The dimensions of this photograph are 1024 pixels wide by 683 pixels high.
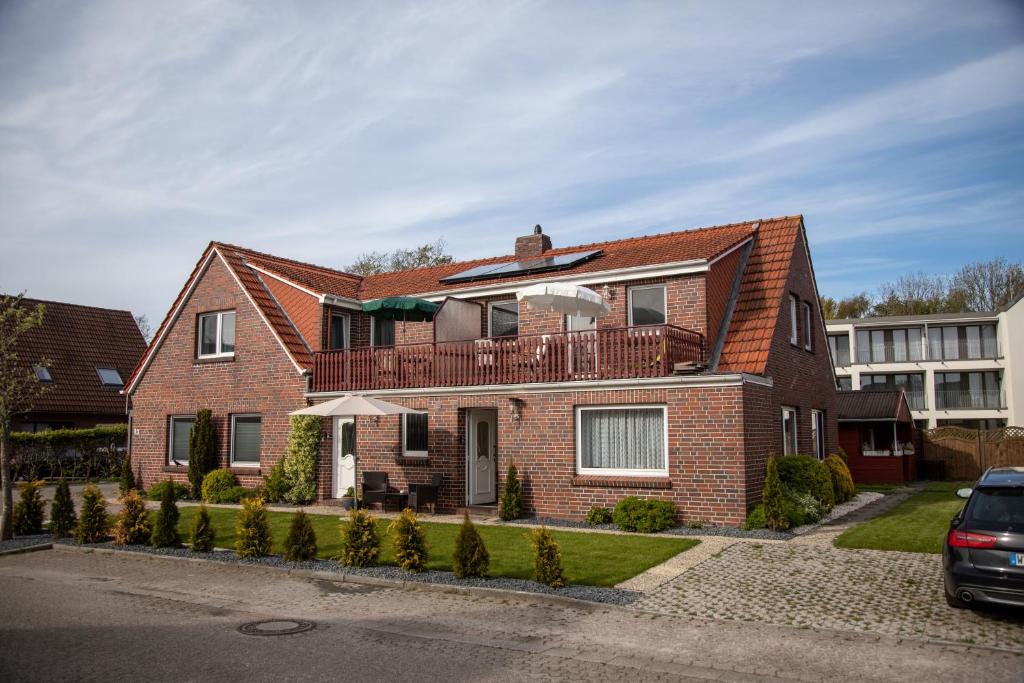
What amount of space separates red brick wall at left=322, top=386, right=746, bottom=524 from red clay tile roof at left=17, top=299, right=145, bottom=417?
58.8 ft

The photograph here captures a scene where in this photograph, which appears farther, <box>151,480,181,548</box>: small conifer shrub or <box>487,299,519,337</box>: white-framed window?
<box>487,299,519,337</box>: white-framed window

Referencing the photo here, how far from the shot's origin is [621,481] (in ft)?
53.8

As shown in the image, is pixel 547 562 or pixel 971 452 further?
pixel 971 452

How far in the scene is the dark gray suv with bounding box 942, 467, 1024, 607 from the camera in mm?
8391

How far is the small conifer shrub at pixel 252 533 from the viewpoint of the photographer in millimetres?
13188

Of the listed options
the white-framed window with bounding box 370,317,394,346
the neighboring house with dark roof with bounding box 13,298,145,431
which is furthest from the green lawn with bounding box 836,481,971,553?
the neighboring house with dark roof with bounding box 13,298,145,431

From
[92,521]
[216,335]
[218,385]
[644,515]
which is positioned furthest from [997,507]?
[216,335]

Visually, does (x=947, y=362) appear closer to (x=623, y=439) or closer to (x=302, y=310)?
(x=623, y=439)

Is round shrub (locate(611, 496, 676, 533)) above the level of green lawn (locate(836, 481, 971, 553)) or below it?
above

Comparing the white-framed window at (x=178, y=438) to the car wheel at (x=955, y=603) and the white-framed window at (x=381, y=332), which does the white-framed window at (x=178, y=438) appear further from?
the car wheel at (x=955, y=603)

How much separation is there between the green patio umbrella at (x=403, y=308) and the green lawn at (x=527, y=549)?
17.0 feet

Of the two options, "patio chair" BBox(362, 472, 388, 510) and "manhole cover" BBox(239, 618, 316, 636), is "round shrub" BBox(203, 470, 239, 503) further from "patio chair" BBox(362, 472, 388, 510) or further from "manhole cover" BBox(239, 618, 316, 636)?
"manhole cover" BBox(239, 618, 316, 636)

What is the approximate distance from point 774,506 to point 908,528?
109 inches

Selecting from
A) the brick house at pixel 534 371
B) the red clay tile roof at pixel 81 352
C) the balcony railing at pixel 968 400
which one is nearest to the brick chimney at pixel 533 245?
the brick house at pixel 534 371
